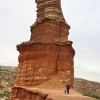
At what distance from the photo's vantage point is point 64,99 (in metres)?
17.0

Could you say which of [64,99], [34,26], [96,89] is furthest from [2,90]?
[64,99]

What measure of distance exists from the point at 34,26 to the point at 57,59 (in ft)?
25.7

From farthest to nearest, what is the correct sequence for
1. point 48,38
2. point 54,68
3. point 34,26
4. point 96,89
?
point 96,89, point 34,26, point 48,38, point 54,68

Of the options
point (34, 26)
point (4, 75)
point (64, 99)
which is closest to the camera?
point (64, 99)

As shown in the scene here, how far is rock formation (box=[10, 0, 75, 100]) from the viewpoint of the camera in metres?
29.6

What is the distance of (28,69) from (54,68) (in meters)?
4.31

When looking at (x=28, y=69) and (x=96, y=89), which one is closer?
(x=28, y=69)

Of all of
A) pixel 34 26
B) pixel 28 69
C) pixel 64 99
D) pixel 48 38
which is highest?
pixel 34 26

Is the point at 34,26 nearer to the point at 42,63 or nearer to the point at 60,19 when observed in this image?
the point at 60,19

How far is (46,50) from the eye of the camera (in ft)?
99.2

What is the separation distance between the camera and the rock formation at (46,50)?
97.1 ft

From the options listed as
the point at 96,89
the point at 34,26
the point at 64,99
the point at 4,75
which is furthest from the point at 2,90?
the point at 64,99

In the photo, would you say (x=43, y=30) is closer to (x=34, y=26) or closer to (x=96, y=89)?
(x=34, y=26)

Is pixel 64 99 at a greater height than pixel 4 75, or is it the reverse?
pixel 4 75
